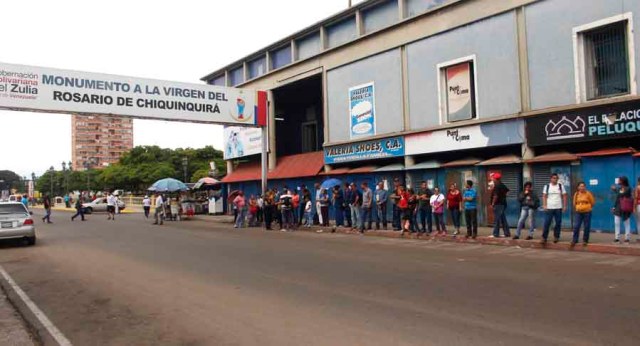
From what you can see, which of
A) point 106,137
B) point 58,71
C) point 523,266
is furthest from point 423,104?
point 106,137

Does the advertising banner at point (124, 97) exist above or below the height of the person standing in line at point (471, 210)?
above

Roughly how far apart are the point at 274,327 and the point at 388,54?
17665 mm

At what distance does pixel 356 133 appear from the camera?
78.1 feet

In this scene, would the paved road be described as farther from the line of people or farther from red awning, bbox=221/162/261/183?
red awning, bbox=221/162/261/183

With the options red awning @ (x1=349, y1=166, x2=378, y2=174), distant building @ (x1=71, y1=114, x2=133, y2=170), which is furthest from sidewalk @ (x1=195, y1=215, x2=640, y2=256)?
distant building @ (x1=71, y1=114, x2=133, y2=170)

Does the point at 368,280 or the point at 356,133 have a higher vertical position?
the point at 356,133

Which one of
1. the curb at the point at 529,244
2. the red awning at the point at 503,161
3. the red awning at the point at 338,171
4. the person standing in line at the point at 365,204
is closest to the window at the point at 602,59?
the red awning at the point at 503,161

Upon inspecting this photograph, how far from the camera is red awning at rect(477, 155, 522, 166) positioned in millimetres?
16869

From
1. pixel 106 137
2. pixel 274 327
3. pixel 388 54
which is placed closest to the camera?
pixel 274 327

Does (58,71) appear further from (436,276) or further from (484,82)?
(436,276)

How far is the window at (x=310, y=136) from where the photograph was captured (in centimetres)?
3146

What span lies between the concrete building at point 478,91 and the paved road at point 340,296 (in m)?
4.72

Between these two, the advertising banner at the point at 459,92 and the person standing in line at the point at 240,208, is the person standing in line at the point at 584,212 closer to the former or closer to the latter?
the advertising banner at the point at 459,92

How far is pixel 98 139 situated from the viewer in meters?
148
